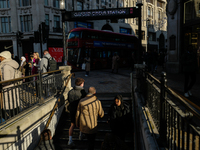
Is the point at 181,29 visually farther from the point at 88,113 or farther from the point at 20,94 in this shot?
the point at 20,94

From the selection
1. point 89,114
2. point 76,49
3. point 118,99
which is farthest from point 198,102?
point 76,49

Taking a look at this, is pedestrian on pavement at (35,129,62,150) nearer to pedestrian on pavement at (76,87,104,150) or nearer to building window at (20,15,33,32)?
pedestrian on pavement at (76,87,104,150)

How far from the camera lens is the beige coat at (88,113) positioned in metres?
4.34

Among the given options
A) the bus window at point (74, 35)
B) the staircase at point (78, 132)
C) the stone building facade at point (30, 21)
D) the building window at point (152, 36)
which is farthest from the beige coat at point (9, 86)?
the building window at point (152, 36)

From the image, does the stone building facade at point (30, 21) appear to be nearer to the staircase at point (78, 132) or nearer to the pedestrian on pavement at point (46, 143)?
the staircase at point (78, 132)

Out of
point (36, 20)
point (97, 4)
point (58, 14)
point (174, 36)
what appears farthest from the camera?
point (97, 4)

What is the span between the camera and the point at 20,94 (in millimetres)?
4988

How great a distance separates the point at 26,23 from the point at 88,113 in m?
28.4

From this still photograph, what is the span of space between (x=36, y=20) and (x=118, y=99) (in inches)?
1047

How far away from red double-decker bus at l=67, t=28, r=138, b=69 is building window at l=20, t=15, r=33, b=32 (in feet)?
45.6

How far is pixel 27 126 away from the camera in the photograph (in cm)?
483

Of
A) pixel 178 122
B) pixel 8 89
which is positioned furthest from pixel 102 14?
pixel 178 122

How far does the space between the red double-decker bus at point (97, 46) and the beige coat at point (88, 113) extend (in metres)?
13.2

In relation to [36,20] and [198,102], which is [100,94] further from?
[36,20]
